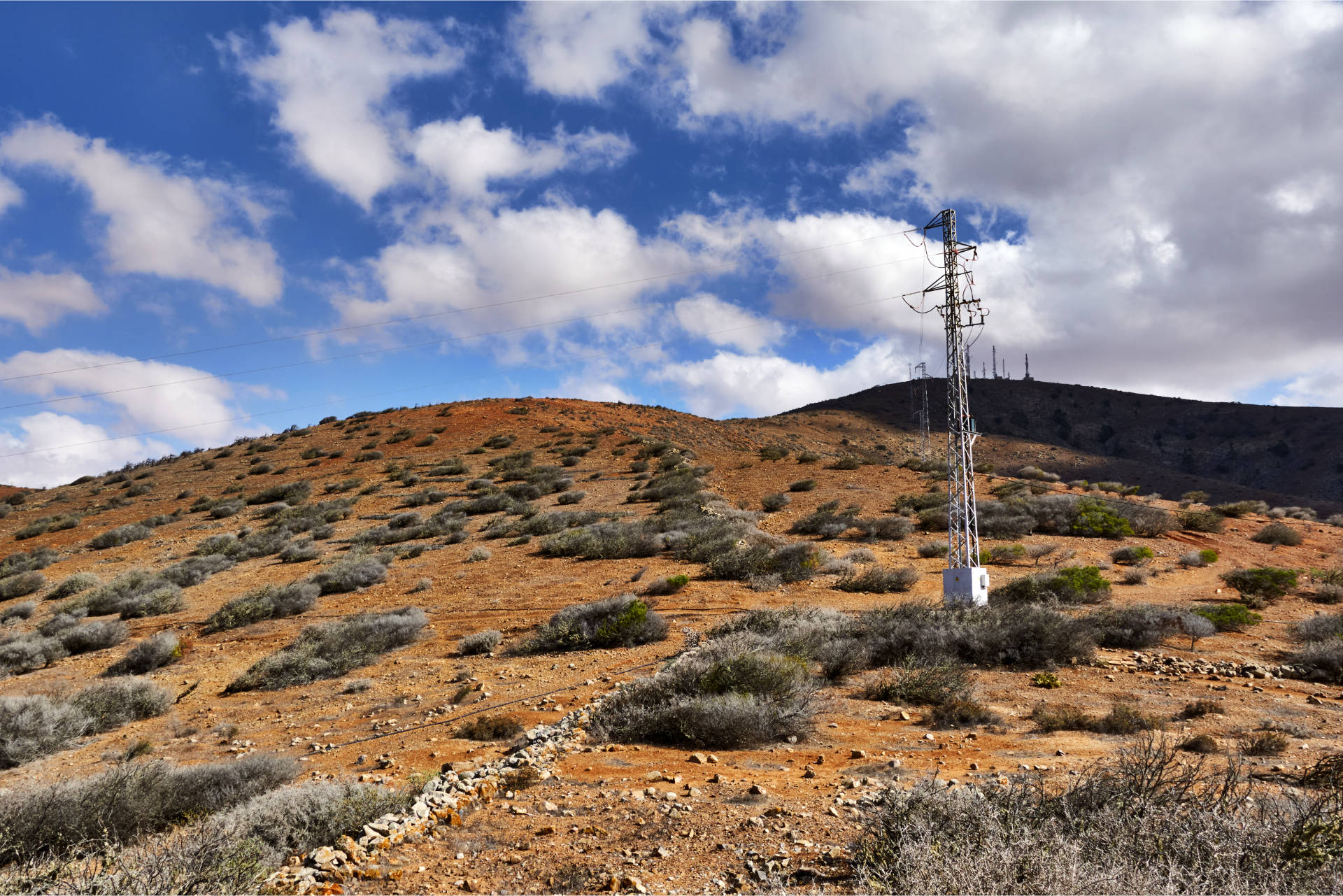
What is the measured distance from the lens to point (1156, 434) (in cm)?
7731

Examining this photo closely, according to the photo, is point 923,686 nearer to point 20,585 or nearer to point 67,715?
point 67,715

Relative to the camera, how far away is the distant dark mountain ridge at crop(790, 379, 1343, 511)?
6172 cm

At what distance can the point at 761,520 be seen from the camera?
23516mm

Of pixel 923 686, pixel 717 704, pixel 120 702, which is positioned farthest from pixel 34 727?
pixel 923 686

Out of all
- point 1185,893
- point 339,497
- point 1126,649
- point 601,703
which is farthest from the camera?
Result: point 339,497

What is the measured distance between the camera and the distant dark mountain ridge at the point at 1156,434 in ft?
202

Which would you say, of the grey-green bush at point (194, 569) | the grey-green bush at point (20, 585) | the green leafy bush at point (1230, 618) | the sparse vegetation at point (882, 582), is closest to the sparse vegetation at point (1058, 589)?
the green leafy bush at point (1230, 618)

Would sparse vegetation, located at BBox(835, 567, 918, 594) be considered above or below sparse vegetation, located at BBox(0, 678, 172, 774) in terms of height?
above

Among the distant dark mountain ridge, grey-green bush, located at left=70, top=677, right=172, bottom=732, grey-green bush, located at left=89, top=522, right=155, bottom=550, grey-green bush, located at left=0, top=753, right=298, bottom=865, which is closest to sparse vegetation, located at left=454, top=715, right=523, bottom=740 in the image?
grey-green bush, located at left=0, top=753, right=298, bottom=865

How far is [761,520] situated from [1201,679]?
1478cm

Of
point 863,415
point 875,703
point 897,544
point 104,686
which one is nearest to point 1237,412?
point 863,415

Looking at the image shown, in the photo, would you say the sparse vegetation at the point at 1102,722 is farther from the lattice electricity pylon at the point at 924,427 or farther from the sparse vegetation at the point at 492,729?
the lattice electricity pylon at the point at 924,427

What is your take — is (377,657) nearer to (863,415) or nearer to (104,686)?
(104,686)

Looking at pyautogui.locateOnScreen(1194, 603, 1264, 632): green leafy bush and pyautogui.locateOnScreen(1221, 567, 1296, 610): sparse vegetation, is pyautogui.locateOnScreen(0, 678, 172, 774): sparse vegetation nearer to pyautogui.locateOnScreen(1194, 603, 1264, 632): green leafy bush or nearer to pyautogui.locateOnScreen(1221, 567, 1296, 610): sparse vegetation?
pyautogui.locateOnScreen(1194, 603, 1264, 632): green leafy bush
